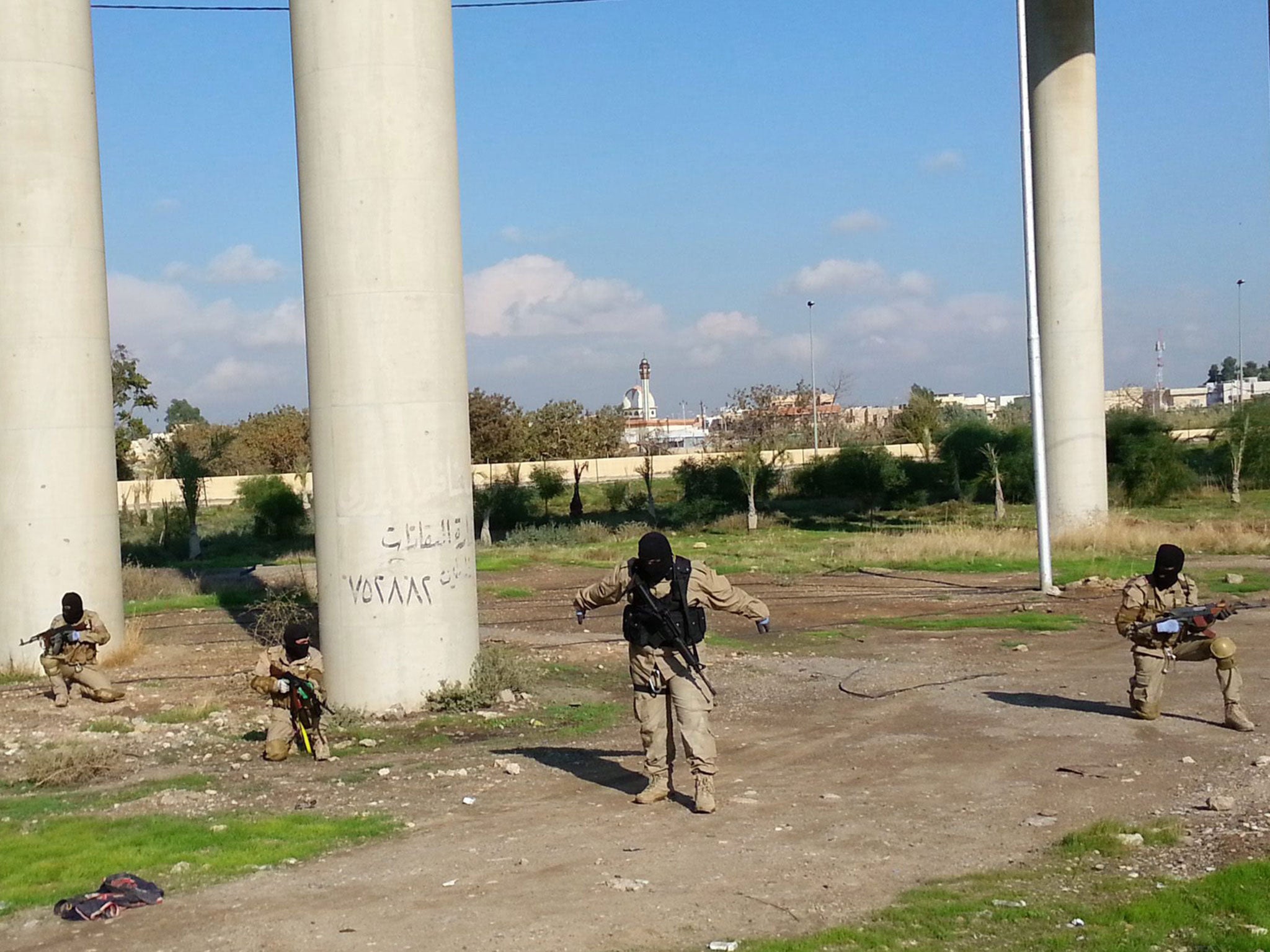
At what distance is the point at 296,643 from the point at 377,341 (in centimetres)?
298

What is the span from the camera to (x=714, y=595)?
8.66 metres

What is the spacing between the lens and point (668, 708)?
348 inches

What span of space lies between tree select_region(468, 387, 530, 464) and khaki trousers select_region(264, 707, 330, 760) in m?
34.9

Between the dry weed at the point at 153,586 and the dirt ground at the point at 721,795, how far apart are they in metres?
8.23

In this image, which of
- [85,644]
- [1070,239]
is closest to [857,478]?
[1070,239]

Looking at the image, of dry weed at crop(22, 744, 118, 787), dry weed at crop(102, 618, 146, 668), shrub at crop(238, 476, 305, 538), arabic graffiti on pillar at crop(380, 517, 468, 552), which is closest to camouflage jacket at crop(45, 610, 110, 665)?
dry weed at crop(102, 618, 146, 668)

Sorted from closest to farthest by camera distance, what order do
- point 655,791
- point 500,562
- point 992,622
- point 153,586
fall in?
point 655,791
point 992,622
point 153,586
point 500,562

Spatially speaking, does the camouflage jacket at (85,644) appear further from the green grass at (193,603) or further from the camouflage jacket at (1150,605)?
the camouflage jacket at (1150,605)

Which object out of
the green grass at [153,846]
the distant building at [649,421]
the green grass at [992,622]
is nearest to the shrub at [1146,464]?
the green grass at [992,622]

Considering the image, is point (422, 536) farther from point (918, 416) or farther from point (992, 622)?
point (918, 416)

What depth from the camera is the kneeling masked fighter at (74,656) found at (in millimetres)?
13320

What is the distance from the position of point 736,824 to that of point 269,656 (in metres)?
4.46

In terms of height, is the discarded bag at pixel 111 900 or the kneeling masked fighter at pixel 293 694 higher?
the kneeling masked fighter at pixel 293 694

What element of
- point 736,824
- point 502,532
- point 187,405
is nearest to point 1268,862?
point 736,824
